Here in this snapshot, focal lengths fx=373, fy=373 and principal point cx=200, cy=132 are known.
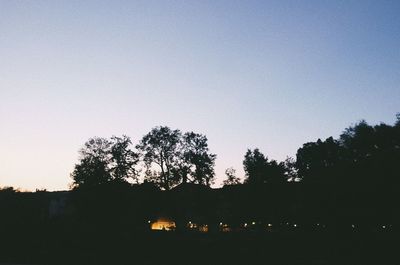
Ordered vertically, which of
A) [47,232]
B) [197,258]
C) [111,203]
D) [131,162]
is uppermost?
[131,162]

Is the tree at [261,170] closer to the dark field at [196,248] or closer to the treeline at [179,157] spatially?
the treeline at [179,157]

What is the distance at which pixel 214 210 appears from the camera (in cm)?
6400

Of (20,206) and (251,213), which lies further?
(251,213)

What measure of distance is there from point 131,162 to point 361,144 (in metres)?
38.1

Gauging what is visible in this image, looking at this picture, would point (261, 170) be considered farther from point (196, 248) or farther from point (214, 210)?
point (196, 248)

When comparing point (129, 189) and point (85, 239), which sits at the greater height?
point (129, 189)

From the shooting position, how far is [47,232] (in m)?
35.2

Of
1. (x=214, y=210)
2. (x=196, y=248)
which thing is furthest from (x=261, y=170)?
(x=196, y=248)

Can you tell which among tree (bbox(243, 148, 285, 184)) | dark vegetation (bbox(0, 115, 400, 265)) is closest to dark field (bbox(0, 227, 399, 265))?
dark vegetation (bbox(0, 115, 400, 265))

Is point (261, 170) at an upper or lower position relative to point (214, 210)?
upper

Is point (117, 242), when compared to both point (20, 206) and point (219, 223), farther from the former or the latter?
point (219, 223)

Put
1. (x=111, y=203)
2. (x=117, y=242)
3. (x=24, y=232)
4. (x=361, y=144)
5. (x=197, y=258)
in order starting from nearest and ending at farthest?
(x=197, y=258) < (x=117, y=242) < (x=24, y=232) < (x=111, y=203) < (x=361, y=144)

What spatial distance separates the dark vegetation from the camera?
1208 inches

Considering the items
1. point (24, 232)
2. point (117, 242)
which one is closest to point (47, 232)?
point (24, 232)
